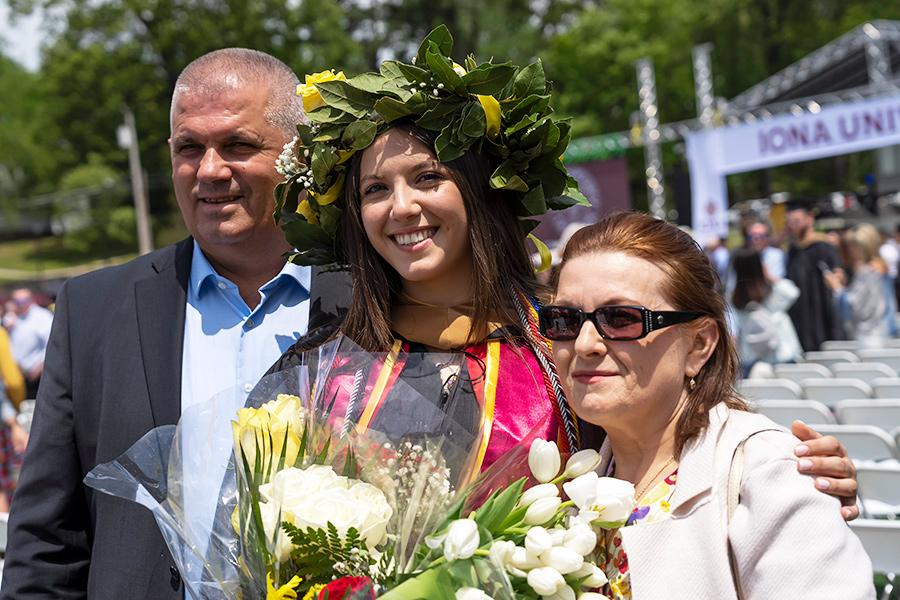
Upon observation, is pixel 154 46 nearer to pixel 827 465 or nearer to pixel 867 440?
pixel 867 440

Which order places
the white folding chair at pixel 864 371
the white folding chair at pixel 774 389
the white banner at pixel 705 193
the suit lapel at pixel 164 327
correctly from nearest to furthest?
the suit lapel at pixel 164 327
the white folding chair at pixel 774 389
the white folding chair at pixel 864 371
the white banner at pixel 705 193

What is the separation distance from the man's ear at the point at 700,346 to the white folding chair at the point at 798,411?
13.0 feet

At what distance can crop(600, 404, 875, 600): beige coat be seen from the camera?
1.46m

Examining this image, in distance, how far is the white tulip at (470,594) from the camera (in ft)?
4.70

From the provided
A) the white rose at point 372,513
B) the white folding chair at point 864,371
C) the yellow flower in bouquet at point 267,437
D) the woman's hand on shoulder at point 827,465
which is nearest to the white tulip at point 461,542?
the white rose at point 372,513


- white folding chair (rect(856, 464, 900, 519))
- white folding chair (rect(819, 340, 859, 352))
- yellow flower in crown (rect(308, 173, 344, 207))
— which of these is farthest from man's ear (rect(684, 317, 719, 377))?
white folding chair (rect(819, 340, 859, 352))

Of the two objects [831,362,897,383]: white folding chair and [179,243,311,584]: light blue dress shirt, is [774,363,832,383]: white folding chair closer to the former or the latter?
[831,362,897,383]: white folding chair

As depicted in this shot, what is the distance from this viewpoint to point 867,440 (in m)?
4.91

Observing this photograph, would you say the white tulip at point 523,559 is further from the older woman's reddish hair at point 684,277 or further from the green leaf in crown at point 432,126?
the green leaf in crown at point 432,126

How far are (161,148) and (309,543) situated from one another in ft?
121

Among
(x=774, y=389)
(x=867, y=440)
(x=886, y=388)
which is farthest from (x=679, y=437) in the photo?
(x=774, y=389)

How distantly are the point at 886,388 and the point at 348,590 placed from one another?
5.63 metres

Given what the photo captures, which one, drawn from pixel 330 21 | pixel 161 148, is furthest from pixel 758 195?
pixel 161 148

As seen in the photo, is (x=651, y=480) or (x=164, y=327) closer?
(x=651, y=480)
